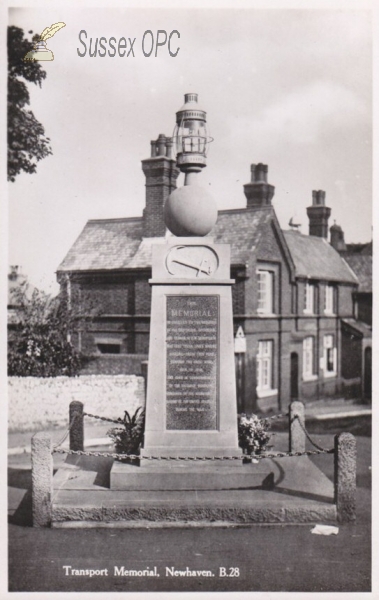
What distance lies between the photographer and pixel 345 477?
289 inches

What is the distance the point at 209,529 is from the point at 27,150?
6040 mm

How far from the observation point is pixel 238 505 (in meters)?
7.28

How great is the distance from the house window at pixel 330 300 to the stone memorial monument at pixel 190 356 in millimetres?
19991

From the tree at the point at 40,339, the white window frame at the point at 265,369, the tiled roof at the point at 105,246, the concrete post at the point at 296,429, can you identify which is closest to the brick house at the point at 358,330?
the white window frame at the point at 265,369

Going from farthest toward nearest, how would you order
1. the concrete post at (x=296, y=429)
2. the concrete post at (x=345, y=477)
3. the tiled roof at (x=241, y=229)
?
the tiled roof at (x=241, y=229) < the concrete post at (x=296, y=429) < the concrete post at (x=345, y=477)

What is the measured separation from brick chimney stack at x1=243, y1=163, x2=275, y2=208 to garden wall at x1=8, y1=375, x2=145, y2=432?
10448 mm

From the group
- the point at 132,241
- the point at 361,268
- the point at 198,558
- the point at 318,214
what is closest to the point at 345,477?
the point at 198,558

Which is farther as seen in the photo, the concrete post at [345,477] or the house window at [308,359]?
the house window at [308,359]

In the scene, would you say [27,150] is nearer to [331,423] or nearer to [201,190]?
[201,190]

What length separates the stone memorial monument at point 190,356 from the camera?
7.98m

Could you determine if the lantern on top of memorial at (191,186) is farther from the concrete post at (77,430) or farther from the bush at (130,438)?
the concrete post at (77,430)

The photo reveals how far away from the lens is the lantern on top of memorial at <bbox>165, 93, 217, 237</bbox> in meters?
8.18

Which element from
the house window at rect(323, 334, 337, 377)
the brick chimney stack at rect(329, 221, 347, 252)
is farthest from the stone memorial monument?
the brick chimney stack at rect(329, 221, 347, 252)

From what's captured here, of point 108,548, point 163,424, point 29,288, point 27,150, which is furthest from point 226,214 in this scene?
point 108,548
